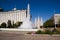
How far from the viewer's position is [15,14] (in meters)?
106

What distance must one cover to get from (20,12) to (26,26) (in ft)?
150

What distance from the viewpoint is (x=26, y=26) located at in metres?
60.0

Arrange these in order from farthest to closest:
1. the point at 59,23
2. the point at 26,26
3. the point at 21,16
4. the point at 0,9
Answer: the point at 0,9, the point at 21,16, the point at 59,23, the point at 26,26

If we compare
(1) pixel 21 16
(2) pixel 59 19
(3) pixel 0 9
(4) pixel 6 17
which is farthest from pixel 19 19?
(2) pixel 59 19

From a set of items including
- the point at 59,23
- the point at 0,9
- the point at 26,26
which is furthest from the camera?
the point at 0,9

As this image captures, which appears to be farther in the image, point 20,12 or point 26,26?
point 20,12

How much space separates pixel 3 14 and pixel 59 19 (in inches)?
1942

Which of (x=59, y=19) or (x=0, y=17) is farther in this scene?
(x=0, y=17)

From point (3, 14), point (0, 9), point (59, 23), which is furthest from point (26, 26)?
point (0, 9)

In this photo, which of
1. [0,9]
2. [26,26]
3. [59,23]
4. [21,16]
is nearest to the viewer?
[26,26]

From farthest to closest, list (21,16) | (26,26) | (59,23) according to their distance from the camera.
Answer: (21,16) → (59,23) → (26,26)

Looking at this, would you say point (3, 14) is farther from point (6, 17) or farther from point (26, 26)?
point (26, 26)

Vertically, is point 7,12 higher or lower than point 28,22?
higher

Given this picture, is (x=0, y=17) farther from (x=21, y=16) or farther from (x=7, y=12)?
(x=21, y=16)
